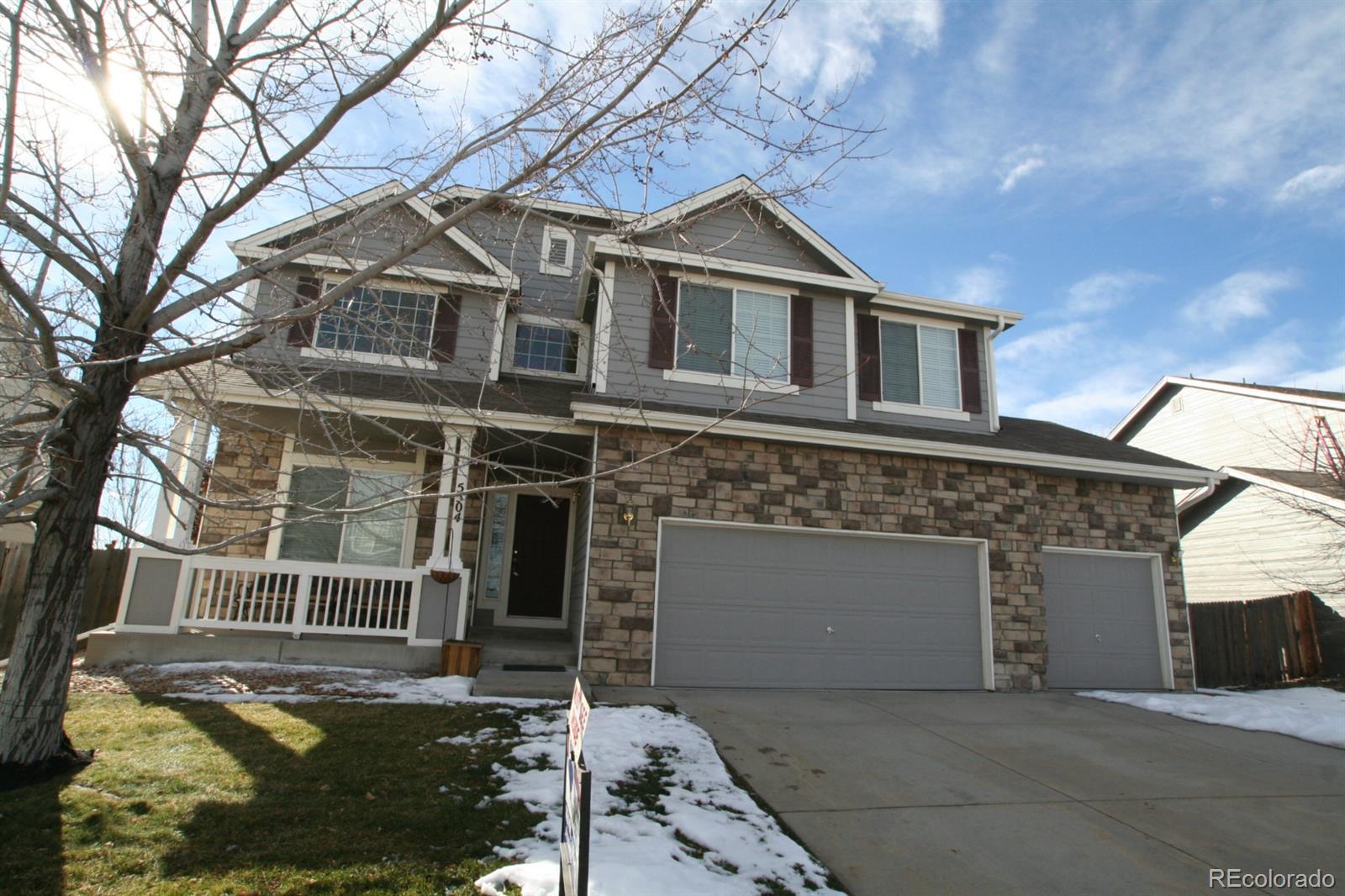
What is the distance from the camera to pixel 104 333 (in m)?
4.34

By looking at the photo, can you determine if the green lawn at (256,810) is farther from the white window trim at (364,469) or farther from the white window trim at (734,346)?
the white window trim at (734,346)

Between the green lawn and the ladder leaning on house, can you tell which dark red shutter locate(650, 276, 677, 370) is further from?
the ladder leaning on house

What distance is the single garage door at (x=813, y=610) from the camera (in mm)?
8203

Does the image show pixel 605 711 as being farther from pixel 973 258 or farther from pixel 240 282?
pixel 973 258

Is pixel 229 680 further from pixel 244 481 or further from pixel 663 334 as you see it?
pixel 663 334

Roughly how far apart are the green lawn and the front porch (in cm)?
195

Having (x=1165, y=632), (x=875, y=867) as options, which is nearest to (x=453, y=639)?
(x=875, y=867)

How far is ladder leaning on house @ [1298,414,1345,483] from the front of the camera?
11555 mm

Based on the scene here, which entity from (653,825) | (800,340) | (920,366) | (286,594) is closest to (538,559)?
(286,594)

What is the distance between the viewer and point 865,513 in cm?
883

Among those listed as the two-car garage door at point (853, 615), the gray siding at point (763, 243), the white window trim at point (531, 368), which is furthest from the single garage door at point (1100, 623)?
the white window trim at point (531, 368)

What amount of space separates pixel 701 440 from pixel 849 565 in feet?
7.86

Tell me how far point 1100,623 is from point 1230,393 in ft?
36.7

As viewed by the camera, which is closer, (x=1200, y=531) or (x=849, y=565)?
(x=849, y=565)
